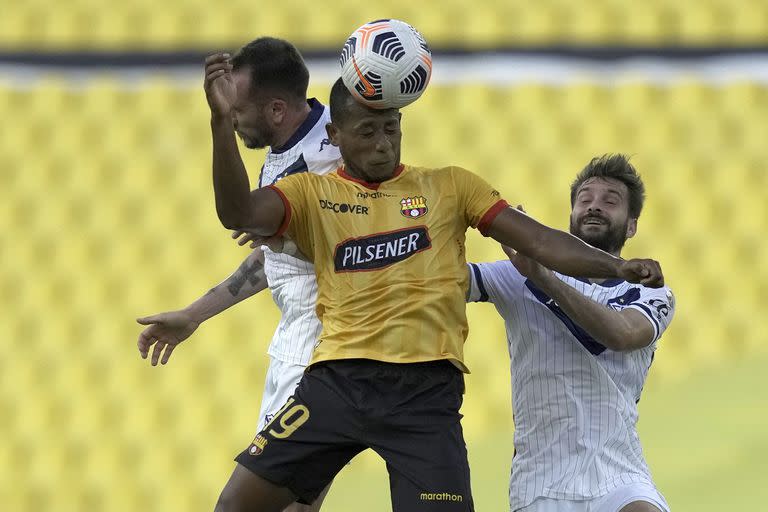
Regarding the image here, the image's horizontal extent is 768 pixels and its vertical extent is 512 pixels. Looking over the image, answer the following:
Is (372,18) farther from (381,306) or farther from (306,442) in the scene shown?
(306,442)

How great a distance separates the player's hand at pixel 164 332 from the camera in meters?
3.68

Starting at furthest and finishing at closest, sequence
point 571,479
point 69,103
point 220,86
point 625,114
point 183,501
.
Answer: point 69,103, point 625,114, point 183,501, point 571,479, point 220,86

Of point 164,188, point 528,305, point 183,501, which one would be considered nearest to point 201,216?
point 164,188

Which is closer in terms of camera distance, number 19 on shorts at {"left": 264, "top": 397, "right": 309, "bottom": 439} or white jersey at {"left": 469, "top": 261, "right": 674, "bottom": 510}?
number 19 on shorts at {"left": 264, "top": 397, "right": 309, "bottom": 439}

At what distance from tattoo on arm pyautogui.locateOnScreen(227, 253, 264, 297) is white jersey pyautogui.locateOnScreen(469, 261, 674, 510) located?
72 centimetres

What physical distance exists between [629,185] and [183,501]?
433 centimetres

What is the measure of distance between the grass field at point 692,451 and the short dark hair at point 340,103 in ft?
11.4

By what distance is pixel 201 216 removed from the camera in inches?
316

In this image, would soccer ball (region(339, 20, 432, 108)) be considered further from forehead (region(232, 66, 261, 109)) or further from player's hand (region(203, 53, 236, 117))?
forehead (region(232, 66, 261, 109))

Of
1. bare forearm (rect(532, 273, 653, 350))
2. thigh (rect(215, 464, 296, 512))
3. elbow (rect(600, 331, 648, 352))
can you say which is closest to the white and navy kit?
thigh (rect(215, 464, 296, 512))

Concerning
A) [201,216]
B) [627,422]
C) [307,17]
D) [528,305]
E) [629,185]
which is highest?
[307,17]

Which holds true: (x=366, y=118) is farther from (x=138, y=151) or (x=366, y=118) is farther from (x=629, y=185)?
(x=138, y=151)

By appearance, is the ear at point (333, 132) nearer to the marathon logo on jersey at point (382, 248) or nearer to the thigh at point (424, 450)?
the marathon logo on jersey at point (382, 248)

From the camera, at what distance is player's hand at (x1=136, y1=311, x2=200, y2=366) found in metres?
3.68
